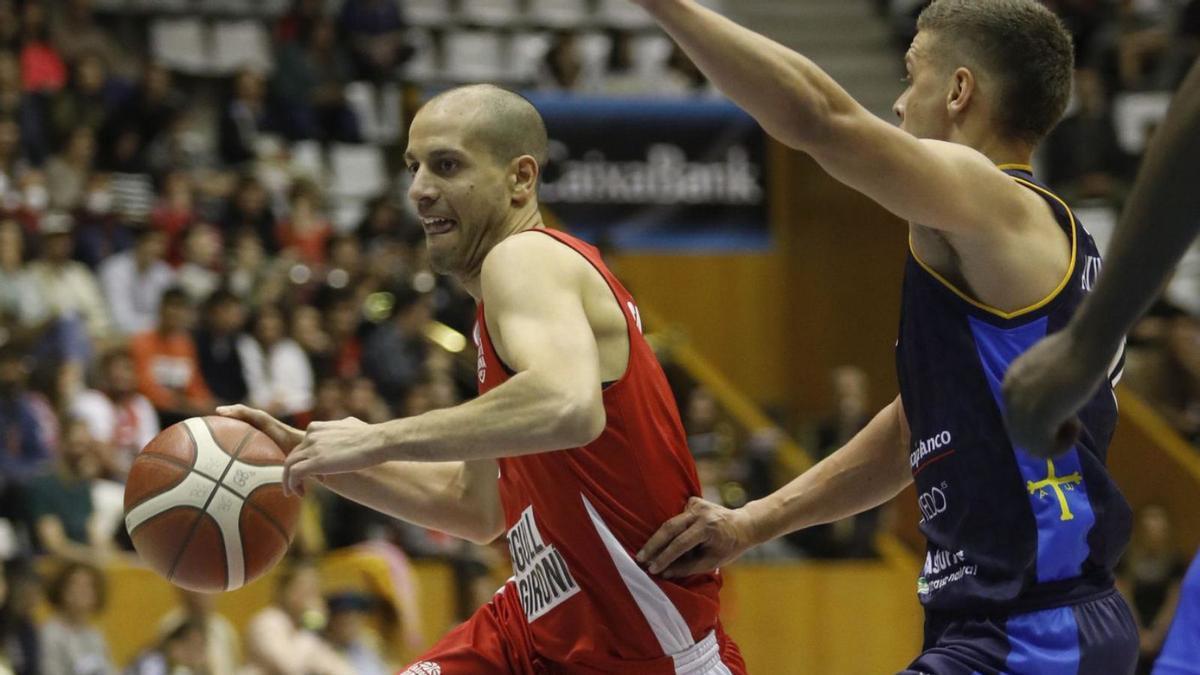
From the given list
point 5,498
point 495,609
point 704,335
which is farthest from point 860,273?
Result: point 495,609

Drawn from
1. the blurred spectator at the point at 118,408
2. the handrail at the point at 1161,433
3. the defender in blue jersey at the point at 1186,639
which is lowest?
the handrail at the point at 1161,433

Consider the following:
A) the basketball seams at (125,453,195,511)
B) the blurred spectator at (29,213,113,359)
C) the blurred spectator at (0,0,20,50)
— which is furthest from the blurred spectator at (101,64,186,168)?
the basketball seams at (125,453,195,511)

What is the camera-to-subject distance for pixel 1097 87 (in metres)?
15.2

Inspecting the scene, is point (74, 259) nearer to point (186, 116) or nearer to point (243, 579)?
point (186, 116)

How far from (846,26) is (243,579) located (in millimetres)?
14696

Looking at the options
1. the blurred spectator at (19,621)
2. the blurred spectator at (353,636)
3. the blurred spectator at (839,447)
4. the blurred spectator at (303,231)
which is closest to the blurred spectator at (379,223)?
the blurred spectator at (303,231)

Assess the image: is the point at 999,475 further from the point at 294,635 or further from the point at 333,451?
the point at 294,635

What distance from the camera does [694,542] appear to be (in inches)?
164

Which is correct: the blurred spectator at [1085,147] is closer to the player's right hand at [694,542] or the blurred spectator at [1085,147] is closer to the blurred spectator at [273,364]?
the blurred spectator at [273,364]

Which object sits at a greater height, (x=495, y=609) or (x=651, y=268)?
(x=495, y=609)

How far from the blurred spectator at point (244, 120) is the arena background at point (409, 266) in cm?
3

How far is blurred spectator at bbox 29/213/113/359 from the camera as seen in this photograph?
1178cm

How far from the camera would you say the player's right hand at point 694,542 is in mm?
4160

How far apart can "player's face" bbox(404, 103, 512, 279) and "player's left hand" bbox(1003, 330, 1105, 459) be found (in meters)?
2.13
